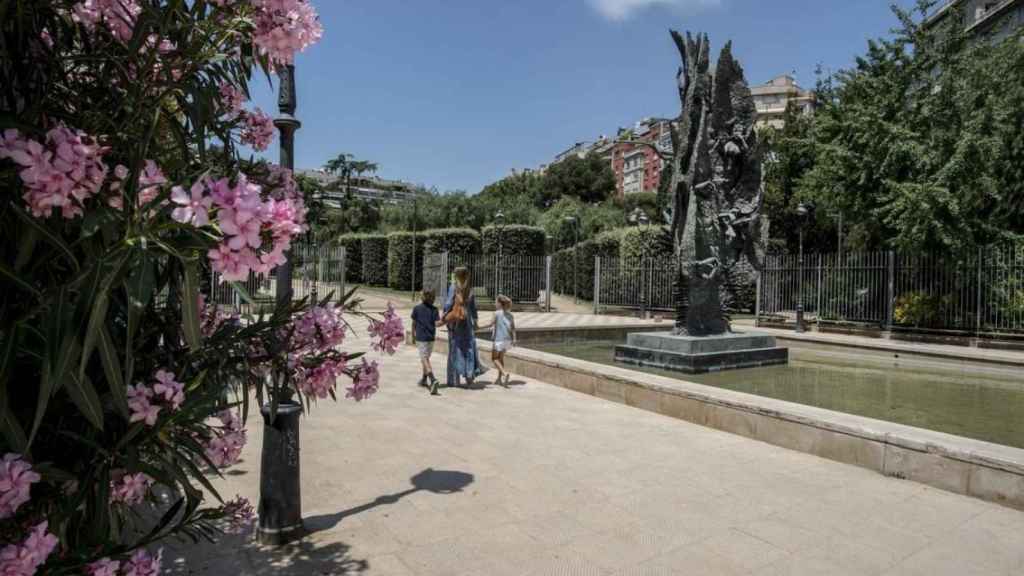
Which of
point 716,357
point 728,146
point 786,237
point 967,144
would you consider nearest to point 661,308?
point 728,146

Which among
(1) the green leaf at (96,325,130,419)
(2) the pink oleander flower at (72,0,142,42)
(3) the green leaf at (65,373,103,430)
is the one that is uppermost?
(2) the pink oleander flower at (72,0,142,42)

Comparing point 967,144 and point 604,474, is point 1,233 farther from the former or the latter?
point 967,144

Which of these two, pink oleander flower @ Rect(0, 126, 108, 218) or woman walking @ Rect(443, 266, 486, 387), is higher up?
pink oleander flower @ Rect(0, 126, 108, 218)

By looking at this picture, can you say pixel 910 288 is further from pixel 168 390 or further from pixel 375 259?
pixel 375 259

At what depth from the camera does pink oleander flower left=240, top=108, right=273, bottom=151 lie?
2455mm

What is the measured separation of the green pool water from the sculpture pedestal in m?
0.16

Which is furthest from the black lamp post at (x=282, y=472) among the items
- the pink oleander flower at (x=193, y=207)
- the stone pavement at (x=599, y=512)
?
the pink oleander flower at (x=193, y=207)

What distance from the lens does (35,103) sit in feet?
5.04

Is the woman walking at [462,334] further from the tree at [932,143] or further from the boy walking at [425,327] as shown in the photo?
the tree at [932,143]

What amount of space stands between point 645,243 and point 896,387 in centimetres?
1742

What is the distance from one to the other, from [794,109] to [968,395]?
104 ft

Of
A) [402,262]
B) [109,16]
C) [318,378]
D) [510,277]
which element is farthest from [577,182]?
[109,16]

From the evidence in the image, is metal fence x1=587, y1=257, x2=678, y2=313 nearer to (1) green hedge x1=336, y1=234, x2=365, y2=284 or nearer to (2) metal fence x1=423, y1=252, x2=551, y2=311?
(2) metal fence x1=423, y1=252, x2=551, y2=311

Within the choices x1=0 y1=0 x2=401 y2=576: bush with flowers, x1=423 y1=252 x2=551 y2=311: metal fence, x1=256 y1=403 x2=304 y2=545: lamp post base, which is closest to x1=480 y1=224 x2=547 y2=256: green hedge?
x1=423 y1=252 x2=551 y2=311: metal fence
